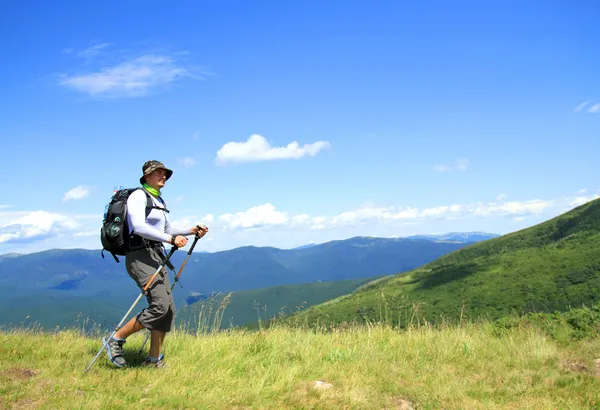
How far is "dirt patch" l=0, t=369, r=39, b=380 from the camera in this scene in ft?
17.6

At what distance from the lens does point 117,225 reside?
605 centimetres

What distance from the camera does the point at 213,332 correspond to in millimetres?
8375

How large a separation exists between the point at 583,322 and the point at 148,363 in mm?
7633

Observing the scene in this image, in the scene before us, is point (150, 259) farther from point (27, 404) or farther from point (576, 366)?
A: point (576, 366)

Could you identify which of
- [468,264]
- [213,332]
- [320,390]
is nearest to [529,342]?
[320,390]

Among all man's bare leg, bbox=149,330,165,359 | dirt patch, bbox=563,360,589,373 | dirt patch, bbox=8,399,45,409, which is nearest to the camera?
dirt patch, bbox=8,399,45,409

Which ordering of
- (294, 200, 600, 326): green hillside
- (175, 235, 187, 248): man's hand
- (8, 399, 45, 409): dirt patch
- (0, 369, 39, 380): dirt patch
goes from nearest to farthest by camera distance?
1. (8, 399, 45, 409): dirt patch
2. (0, 369, 39, 380): dirt patch
3. (175, 235, 187, 248): man's hand
4. (294, 200, 600, 326): green hillside

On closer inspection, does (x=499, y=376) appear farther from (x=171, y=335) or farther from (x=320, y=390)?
(x=171, y=335)

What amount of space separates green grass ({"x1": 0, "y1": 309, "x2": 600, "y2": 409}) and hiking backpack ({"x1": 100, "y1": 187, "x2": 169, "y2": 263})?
1.69m

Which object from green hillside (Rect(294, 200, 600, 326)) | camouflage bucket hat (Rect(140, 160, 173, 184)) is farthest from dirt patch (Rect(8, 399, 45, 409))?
green hillside (Rect(294, 200, 600, 326))

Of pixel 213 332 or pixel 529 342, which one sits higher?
pixel 213 332

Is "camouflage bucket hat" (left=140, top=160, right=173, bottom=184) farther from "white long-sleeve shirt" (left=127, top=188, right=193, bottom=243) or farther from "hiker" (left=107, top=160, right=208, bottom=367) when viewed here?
"white long-sleeve shirt" (left=127, top=188, right=193, bottom=243)

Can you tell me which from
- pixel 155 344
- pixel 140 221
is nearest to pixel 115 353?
pixel 155 344

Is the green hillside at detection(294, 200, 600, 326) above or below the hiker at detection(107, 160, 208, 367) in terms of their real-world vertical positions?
below
